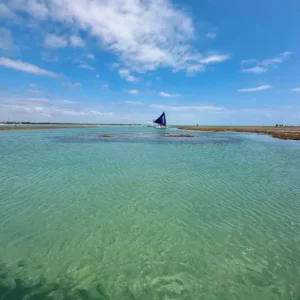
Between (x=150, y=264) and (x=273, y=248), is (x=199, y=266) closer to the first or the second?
(x=150, y=264)

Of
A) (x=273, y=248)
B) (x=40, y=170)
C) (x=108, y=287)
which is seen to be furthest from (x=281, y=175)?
(x=40, y=170)

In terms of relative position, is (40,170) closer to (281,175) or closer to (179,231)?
(179,231)

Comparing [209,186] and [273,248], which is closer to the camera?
[273,248]

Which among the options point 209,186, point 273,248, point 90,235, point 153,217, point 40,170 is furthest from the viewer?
point 40,170

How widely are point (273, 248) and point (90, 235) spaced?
7.07 metres

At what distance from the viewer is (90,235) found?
29.0 ft

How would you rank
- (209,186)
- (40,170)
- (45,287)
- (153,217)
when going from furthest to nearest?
(40,170) < (209,186) < (153,217) < (45,287)

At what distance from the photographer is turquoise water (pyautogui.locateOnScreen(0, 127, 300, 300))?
6105 millimetres

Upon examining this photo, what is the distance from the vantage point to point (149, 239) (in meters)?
8.65

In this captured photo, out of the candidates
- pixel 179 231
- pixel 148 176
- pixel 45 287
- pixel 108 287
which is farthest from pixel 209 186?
pixel 45 287

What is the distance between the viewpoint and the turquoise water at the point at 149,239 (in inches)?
240

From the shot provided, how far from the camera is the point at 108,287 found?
6043 mm

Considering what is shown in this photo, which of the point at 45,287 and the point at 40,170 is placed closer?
the point at 45,287

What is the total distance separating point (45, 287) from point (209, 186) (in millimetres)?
12062
